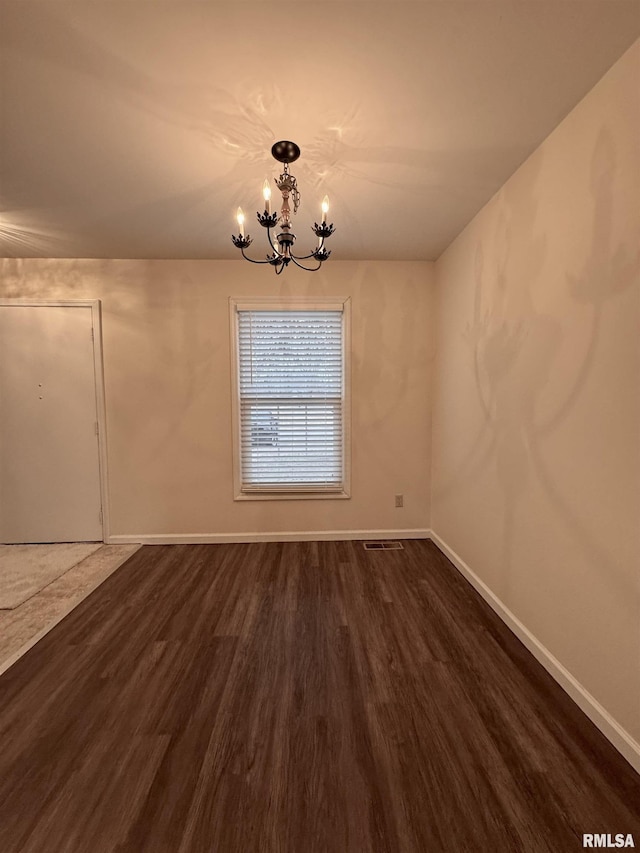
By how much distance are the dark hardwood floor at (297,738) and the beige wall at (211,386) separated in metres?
1.09

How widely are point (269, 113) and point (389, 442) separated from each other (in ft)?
8.12

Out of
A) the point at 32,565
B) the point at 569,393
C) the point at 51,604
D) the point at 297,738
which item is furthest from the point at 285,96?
the point at 32,565

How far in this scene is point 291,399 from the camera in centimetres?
318

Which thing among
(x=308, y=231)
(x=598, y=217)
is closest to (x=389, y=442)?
(x=308, y=231)

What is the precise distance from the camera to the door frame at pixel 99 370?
3.00 m

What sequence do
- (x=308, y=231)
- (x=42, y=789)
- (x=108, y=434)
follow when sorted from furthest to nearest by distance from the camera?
(x=108, y=434), (x=308, y=231), (x=42, y=789)

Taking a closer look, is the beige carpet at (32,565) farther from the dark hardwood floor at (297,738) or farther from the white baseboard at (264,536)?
the dark hardwood floor at (297,738)

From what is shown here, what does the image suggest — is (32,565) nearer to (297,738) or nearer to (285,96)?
(297,738)

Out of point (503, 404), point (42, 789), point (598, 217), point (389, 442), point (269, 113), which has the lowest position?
point (42, 789)

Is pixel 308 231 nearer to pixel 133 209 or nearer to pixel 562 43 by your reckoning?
pixel 133 209

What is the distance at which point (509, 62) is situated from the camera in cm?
129

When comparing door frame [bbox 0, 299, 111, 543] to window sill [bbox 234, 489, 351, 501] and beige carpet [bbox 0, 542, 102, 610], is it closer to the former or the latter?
beige carpet [bbox 0, 542, 102, 610]

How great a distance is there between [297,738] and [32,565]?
2.68m

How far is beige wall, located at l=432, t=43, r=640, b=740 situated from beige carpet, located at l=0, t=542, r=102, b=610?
3188 millimetres
